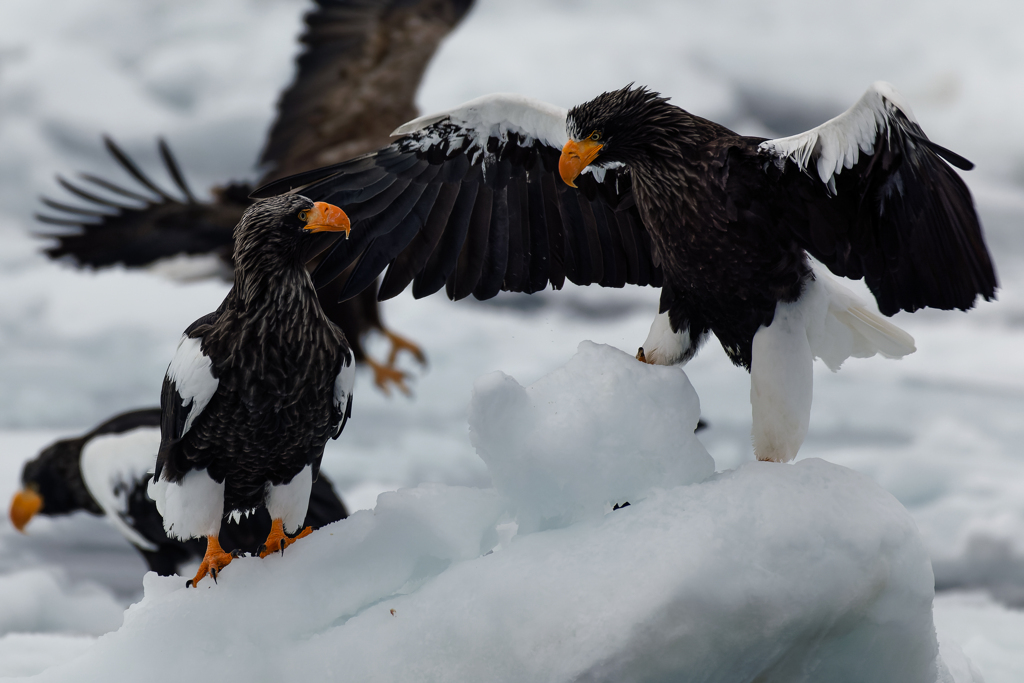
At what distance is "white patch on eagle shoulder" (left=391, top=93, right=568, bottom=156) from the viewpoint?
351cm

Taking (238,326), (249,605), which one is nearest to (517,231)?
(238,326)

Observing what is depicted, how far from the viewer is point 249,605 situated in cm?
278

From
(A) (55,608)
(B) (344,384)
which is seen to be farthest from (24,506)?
(B) (344,384)

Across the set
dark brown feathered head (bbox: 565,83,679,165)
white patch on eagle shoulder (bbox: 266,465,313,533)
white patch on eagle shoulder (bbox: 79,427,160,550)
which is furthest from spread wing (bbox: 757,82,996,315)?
white patch on eagle shoulder (bbox: 79,427,160,550)

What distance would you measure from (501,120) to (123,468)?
328 cm

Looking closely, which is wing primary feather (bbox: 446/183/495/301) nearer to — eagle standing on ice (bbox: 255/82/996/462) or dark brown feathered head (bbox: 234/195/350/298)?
eagle standing on ice (bbox: 255/82/996/462)

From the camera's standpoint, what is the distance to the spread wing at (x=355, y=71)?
747 cm

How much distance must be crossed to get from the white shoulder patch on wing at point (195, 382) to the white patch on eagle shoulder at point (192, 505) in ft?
0.68

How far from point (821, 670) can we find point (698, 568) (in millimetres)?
572

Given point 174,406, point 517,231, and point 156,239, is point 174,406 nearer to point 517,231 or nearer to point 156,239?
point 517,231

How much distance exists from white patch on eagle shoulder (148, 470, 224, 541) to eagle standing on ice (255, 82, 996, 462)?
89cm

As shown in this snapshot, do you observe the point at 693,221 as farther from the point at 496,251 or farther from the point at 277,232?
the point at 277,232

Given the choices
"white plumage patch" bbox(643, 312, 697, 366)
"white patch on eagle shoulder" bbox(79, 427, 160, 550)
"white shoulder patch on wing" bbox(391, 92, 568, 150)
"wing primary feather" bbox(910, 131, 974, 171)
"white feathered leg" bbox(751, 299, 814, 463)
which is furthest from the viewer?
"white patch on eagle shoulder" bbox(79, 427, 160, 550)

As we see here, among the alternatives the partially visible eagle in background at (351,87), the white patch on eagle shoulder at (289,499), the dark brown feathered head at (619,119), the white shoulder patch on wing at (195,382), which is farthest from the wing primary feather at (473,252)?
the partially visible eagle in background at (351,87)
